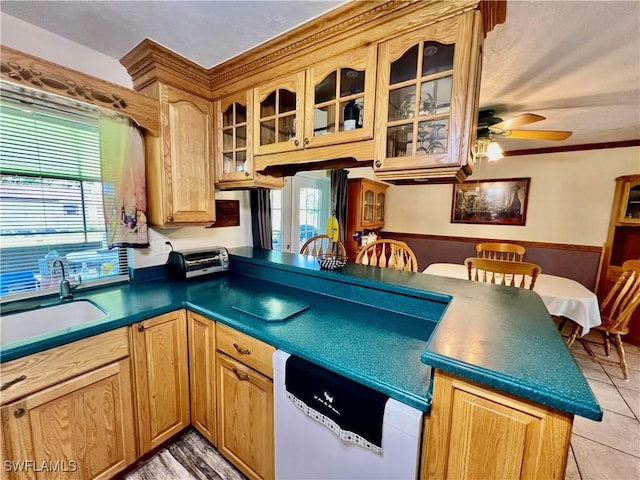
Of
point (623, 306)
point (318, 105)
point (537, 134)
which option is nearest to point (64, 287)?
point (318, 105)

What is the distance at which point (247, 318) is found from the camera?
1311mm

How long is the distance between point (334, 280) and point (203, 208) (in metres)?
1.09

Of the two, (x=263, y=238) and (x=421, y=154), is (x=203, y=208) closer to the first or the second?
(x=263, y=238)

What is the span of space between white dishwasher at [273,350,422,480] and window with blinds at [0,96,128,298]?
147 centimetres

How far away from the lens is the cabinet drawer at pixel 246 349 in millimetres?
1188

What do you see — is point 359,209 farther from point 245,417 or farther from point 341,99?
point 245,417

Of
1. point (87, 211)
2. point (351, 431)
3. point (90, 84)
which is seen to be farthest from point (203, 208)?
point (351, 431)

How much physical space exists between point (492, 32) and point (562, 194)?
10.6 ft

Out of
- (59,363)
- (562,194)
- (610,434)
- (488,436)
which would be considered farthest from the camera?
(562,194)

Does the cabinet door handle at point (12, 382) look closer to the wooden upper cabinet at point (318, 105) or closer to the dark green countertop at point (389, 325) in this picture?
the dark green countertop at point (389, 325)

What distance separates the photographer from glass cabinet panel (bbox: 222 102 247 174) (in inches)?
71.8

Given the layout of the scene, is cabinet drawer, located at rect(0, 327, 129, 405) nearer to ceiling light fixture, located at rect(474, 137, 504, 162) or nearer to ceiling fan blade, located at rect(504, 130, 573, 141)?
ceiling light fixture, located at rect(474, 137, 504, 162)

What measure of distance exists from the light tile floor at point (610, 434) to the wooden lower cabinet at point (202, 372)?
80.2 inches

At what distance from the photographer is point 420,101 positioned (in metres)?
1.17
